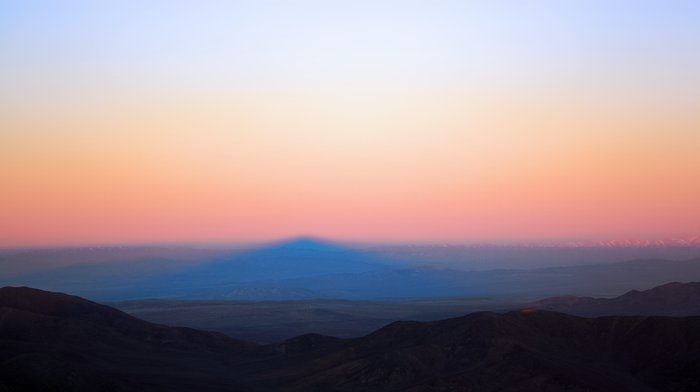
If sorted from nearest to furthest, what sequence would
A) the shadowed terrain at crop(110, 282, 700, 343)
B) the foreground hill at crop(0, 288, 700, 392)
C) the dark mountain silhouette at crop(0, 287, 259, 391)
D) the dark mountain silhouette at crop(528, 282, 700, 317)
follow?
1. the dark mountain silhouette at crop(0, 287, 259, 391)
2. the foreground hill at crop(0, 288, 700, 392)
3. the dark mountain silhouette at crop(528, 282, 700, 317)
4. the shadowed terrain at crop(110, 282, 700, 343)

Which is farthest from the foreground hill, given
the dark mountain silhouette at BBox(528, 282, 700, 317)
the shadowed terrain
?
the dark mountain silhouette at BBox(528, 282, 700, 317)

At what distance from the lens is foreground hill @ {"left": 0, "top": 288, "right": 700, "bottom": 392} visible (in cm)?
6131

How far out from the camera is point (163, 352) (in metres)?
85.9

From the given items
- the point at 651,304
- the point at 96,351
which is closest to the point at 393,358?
the point at 96,351

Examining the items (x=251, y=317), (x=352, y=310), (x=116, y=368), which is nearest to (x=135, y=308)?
(x=251, y=317)

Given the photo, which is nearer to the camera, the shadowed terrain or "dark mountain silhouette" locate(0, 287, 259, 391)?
"dark mountain silhouette" locate(0, 287, 259, 391)

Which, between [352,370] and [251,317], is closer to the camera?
[352,370]

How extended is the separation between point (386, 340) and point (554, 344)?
15.7 metres

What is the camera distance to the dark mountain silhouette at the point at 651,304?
132750mm

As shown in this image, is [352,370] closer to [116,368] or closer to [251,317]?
[116,368]

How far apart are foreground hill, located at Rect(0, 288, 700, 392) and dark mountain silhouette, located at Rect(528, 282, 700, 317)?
6016cm

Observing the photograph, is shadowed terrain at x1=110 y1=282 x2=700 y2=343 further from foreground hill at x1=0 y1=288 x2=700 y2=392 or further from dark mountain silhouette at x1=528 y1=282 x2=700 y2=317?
foreground hill at x1=0 y1=288 x2=700 y2=392

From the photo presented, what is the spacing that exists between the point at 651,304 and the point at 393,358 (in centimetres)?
8732

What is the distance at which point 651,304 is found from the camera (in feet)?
463
